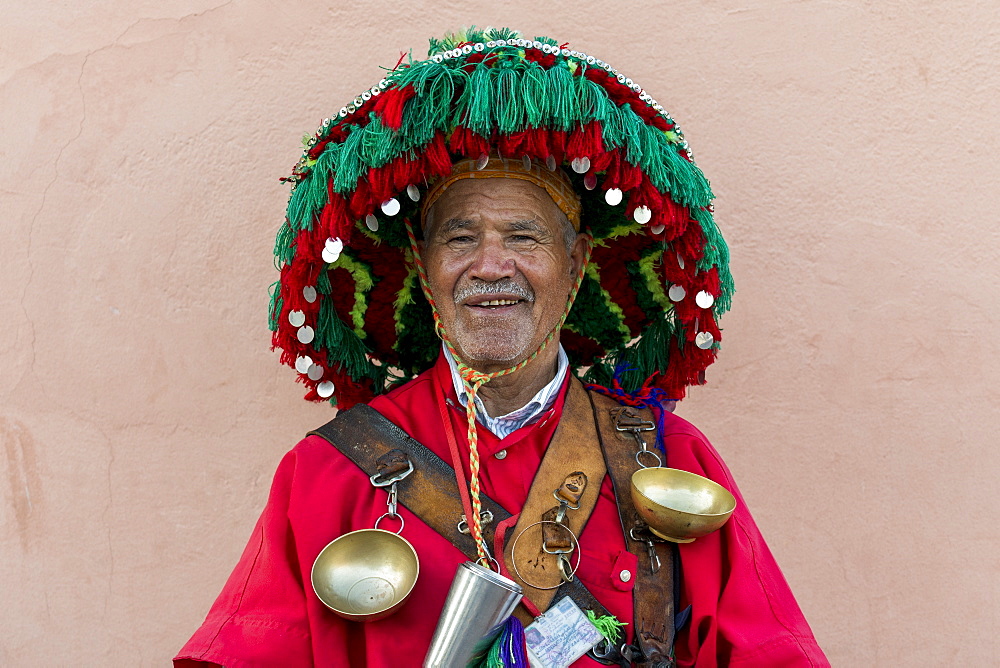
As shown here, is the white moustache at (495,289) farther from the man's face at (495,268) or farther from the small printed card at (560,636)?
the small printed card at (560,636)

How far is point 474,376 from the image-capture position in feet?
7.97

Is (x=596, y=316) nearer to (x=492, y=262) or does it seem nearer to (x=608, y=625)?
(x=492, y=262)

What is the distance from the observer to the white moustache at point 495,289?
2459mm

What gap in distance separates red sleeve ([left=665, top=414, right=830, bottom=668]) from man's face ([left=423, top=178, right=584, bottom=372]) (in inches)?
28.7

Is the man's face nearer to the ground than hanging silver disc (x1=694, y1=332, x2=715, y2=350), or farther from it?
farther from it

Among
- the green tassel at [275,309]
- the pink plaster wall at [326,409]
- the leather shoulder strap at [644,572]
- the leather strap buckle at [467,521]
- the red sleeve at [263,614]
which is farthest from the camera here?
the pink plaster wall at [326,409]

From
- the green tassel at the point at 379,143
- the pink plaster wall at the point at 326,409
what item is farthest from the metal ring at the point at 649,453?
the green tassel at the point at 379,143

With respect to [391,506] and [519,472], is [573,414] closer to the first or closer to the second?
[519,472]

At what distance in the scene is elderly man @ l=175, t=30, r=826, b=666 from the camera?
2.20 meters

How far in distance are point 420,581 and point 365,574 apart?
159mm

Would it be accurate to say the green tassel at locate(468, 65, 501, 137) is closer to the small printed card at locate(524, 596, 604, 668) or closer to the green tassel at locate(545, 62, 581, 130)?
the green tassel at locate(545, 62, 581, 130)

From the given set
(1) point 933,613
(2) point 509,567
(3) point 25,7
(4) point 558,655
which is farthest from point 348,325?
(1) point 933,613

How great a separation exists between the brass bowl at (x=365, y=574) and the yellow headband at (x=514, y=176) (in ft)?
3.24

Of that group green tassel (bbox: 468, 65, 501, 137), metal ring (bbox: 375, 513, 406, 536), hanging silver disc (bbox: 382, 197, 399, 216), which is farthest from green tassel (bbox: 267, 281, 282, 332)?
green tassel (bbox: 468, 65, 501, 137)
